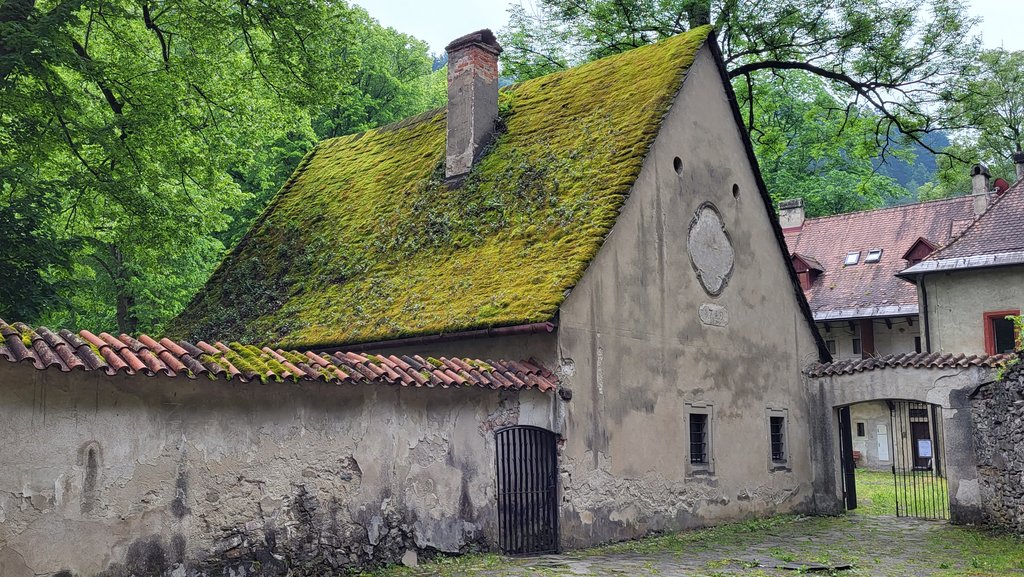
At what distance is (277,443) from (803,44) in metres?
17.7

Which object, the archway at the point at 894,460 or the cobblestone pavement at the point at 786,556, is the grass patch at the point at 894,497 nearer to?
the archway at the point at 894,460

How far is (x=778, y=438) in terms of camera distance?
17.7 metres

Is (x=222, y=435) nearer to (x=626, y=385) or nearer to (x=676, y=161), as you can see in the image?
(x=626, y=385)

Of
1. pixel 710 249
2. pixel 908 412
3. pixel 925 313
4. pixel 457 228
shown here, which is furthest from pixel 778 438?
pixel 925 313

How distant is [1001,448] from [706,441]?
4.69 metres

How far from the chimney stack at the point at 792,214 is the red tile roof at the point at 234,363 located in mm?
25460

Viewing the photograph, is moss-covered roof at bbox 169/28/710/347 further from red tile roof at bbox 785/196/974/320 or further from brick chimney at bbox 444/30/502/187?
red tile roof at bbox 785/196/974/320

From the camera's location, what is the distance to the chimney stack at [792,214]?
3588cm

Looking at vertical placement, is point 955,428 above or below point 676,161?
below

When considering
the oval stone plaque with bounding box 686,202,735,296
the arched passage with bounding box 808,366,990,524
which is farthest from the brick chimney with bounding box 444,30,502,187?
the arched passage with bounding box 808,366,990,524

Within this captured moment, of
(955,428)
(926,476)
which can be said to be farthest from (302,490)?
(926,476)

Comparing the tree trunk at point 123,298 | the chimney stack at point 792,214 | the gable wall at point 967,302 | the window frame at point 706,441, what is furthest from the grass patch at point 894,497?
the tree trunk at point 123,298

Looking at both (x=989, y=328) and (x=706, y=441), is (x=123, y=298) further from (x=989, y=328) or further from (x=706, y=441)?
(x=989, y=328)

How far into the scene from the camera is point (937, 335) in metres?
24.8
